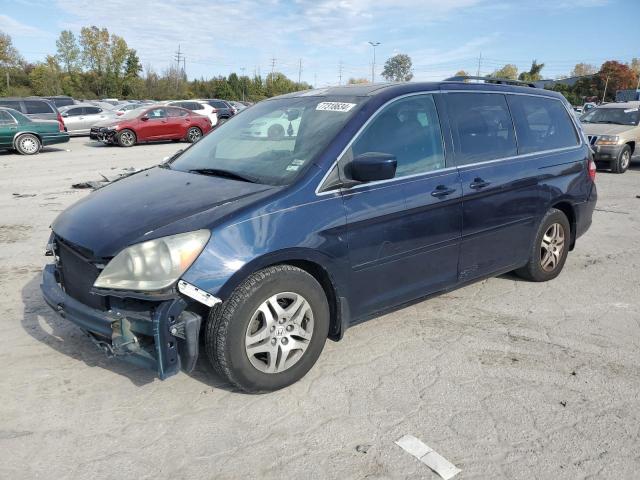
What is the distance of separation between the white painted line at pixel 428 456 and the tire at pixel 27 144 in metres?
17.2

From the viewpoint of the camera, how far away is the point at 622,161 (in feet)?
44.7

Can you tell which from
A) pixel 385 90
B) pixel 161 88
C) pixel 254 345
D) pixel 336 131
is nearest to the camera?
pixel 254 345

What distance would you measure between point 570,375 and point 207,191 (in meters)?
2.62

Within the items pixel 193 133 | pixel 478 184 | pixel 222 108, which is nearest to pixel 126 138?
pixel 193 133

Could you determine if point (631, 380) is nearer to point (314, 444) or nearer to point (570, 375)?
point (570, 375)

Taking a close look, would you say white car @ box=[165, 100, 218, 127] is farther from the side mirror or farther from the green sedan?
the side mirror

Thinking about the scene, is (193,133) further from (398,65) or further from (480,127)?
(398,65)

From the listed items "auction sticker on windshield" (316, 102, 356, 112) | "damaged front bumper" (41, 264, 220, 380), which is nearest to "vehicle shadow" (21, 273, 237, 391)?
"damaged front bumper" (41, 264, 220, 380)

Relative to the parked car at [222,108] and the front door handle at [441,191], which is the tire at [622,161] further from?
the parked car at [222,108]

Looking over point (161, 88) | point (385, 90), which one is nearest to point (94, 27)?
point (161, 88)

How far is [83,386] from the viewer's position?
3277mm

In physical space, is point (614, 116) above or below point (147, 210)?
above

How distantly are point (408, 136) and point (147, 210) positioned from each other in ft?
6.13

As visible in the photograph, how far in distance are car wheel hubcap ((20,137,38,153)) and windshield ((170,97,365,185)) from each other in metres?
14.6
